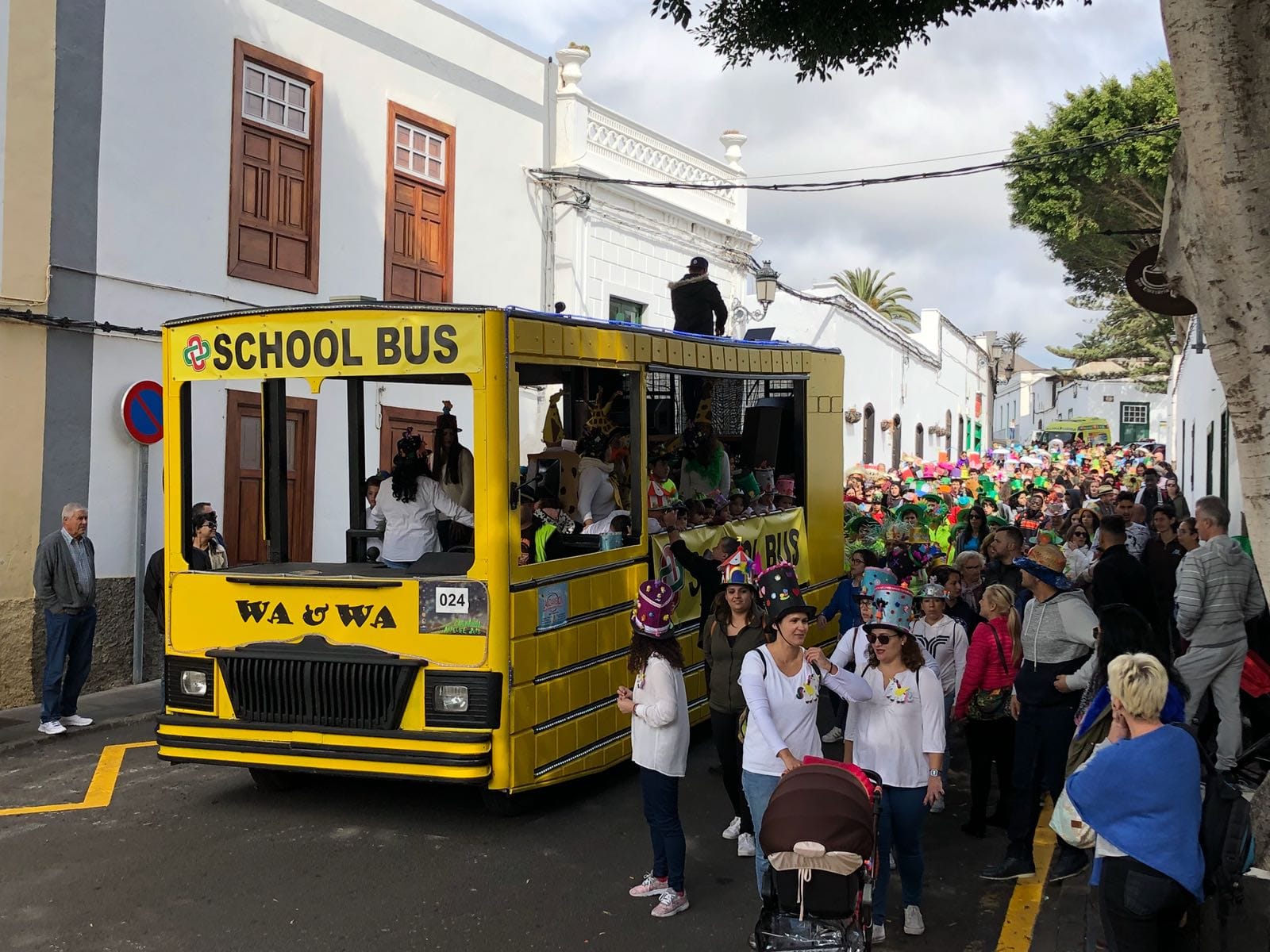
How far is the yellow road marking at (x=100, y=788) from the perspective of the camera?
7.64 meters

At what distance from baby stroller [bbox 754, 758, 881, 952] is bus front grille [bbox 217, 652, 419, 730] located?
2.97 m

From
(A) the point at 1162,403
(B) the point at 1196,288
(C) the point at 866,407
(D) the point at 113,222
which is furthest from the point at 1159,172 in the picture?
(A) the point at 1162,403

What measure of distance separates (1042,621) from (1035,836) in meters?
1.60

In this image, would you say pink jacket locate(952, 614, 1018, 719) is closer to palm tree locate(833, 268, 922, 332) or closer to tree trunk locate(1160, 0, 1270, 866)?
tree trunk locate(1160, 0, 1270, 866)

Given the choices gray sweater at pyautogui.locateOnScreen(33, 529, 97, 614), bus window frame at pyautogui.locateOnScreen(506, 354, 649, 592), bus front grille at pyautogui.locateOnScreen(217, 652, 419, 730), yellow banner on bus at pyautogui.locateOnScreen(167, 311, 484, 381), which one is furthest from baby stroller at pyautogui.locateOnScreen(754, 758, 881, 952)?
gray sweater at pyautogui.locateOnScreen(33, 529, 97, 614)

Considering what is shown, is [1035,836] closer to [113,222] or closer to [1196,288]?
[1196,288]

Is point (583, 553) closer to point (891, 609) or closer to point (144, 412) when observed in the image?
point (891, 609)

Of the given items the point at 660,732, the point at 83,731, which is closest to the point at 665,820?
the point at 660,732

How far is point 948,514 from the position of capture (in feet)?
54.6

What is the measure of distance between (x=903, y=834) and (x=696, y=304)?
769 cm

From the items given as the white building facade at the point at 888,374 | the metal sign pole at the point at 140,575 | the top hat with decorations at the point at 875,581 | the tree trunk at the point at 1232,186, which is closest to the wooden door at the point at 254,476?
the metal sign pole at the point at 140,575

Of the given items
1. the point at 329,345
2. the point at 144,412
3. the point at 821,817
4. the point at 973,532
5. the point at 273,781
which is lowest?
the point at 273,781

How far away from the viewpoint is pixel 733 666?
679cm

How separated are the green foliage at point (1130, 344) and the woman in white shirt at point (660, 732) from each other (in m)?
27.0
